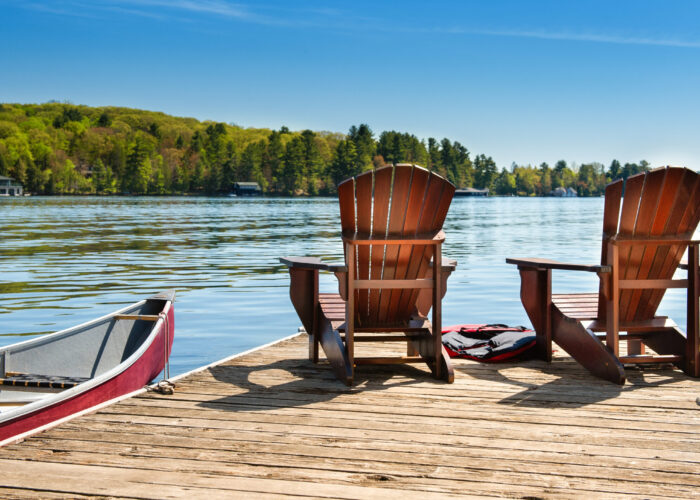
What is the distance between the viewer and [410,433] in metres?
3.10

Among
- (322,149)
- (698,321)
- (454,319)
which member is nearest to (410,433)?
(698,321)

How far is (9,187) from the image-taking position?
378ft

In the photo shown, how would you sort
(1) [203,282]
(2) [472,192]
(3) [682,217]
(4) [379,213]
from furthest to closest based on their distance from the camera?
1. (2) [472,192]
2. (1) [203,282]
3. (3) [682,217]
4. (4) [379,213]

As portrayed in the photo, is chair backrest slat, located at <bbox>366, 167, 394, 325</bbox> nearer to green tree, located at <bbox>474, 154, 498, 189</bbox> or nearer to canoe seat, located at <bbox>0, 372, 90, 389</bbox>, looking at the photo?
canoe seat, located at <bbox>0, 372, 90, 389</bbox>

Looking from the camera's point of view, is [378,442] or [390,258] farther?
[390,258]

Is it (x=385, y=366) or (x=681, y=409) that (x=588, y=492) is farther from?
(x=385, y=366)

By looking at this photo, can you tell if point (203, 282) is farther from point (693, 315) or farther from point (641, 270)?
point (693, 315)

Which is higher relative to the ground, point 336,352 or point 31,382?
point 336,352

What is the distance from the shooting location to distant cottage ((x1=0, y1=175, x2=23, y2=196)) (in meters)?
114

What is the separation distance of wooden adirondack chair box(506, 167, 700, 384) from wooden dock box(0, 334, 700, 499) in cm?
18

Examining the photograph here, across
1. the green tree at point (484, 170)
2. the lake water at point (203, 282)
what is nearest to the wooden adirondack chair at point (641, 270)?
the lake water at point (203, 282)

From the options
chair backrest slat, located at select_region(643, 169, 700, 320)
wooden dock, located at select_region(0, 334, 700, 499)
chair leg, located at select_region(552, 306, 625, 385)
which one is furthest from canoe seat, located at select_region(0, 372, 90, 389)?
chair backrest slat, located at select_region(643, 169, 700, 320)

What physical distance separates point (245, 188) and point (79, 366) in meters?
142

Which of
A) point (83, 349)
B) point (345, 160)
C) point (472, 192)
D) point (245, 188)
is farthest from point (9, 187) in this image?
point (83, 349)
